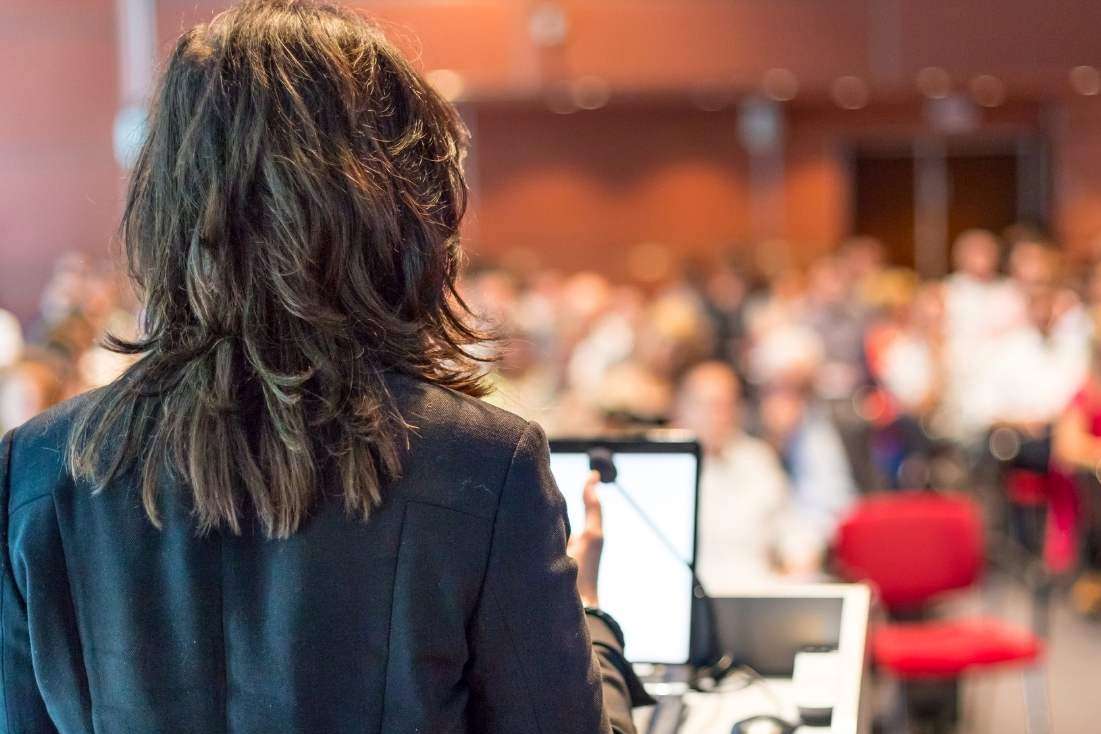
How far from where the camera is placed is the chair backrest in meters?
3.86

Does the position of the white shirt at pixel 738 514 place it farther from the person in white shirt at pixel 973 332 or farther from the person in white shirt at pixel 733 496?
the person in white shirt at pixel 973 332

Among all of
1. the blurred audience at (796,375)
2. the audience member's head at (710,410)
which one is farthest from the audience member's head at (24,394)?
the audience member's head at (710,410)

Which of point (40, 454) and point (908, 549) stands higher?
point (40, 454)

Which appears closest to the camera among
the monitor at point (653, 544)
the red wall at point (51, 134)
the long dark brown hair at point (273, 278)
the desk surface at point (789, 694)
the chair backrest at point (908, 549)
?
the long dark brown hair at point (273, 278)

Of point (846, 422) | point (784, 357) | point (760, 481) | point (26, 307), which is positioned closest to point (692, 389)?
point (760, 481)

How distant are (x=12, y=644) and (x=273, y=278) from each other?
1.38 ft

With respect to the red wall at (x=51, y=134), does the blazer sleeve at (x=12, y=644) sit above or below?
below

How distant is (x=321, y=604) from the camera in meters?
1.06

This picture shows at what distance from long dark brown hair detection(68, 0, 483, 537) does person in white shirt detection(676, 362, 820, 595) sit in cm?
262

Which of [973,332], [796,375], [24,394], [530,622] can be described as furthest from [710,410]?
[973,332]

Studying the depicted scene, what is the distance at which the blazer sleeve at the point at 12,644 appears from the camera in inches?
44.6

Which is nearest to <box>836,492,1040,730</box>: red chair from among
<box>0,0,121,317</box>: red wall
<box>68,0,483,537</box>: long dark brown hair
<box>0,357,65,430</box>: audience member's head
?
<box>0,357,65,430</box>: audience member's head

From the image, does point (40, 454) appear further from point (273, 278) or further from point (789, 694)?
point (789, 694)

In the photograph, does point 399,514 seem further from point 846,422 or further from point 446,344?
point 846,422
